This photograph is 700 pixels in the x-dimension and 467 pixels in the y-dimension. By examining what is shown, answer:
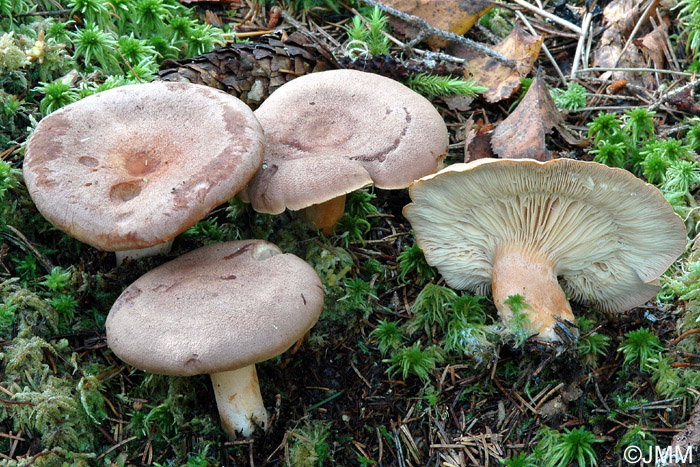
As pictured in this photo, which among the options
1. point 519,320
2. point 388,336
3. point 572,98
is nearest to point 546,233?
point 519,320

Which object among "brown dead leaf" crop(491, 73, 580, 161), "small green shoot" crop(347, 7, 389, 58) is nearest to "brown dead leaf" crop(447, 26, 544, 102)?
"brown dead leaf" crop(491, 73, 580, 161)

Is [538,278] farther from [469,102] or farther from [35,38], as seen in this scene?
[35,38]

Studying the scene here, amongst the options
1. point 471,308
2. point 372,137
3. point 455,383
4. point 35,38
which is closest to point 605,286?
point 471,308

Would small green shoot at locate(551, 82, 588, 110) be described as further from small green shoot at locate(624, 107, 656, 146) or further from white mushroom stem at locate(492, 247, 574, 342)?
white mushroom stem at locate(492, 247, 574, 342)

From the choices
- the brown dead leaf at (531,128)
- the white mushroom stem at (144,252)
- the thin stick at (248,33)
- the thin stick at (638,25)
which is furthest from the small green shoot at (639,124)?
the white mushroom stem at (144,252)

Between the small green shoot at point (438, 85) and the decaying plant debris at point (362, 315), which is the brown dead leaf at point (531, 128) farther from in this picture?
the small green shoot at point (438, 85)

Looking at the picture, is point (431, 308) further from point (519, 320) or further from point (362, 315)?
point (519, 320)
